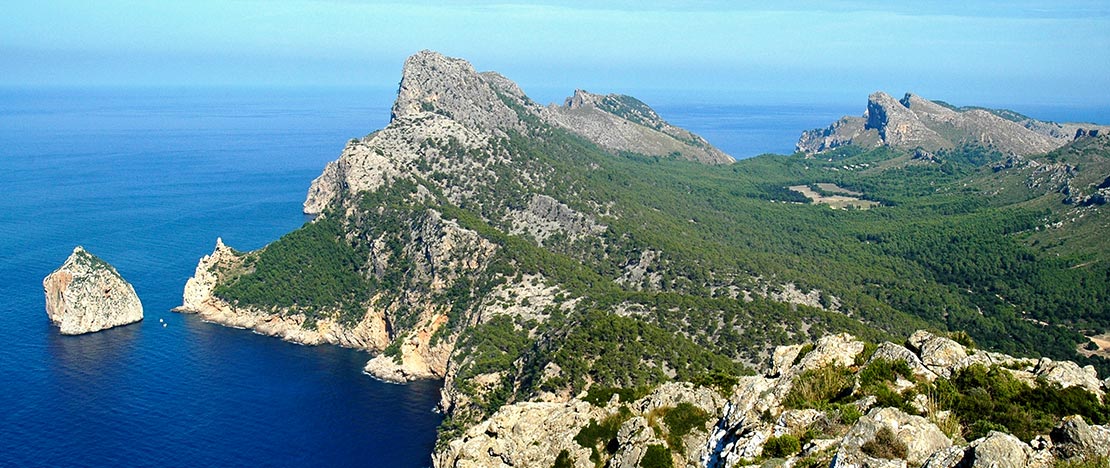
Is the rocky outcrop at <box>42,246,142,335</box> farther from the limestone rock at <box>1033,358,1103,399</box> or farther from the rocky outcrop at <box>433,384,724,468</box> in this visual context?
the limestone rock at <box>1033,358,1103,399</box>

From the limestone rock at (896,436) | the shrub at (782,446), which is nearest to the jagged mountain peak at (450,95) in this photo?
the shrub at (782,446)

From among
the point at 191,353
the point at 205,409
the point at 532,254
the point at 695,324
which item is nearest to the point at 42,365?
the point at 191,353

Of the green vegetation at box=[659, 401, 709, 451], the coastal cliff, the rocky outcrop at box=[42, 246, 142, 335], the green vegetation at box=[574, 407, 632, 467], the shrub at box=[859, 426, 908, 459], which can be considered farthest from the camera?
the rocky outcrop at box=[42, 246, 142, 335]

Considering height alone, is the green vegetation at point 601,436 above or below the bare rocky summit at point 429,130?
below

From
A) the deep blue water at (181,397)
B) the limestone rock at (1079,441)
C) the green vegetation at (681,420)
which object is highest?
the limestone rock at (1079,441)

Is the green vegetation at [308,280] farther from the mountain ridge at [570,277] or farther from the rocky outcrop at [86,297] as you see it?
the rocky outcrop at [86,297]

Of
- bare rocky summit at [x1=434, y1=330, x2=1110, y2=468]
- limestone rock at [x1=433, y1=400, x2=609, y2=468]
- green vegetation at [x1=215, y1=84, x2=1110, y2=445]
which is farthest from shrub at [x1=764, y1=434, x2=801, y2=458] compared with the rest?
limestone rock at [x1=433, y1=400, x2=609, y2=468]

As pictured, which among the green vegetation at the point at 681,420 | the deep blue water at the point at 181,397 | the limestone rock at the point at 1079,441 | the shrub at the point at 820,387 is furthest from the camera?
the deep blue water at the point at 181,397
